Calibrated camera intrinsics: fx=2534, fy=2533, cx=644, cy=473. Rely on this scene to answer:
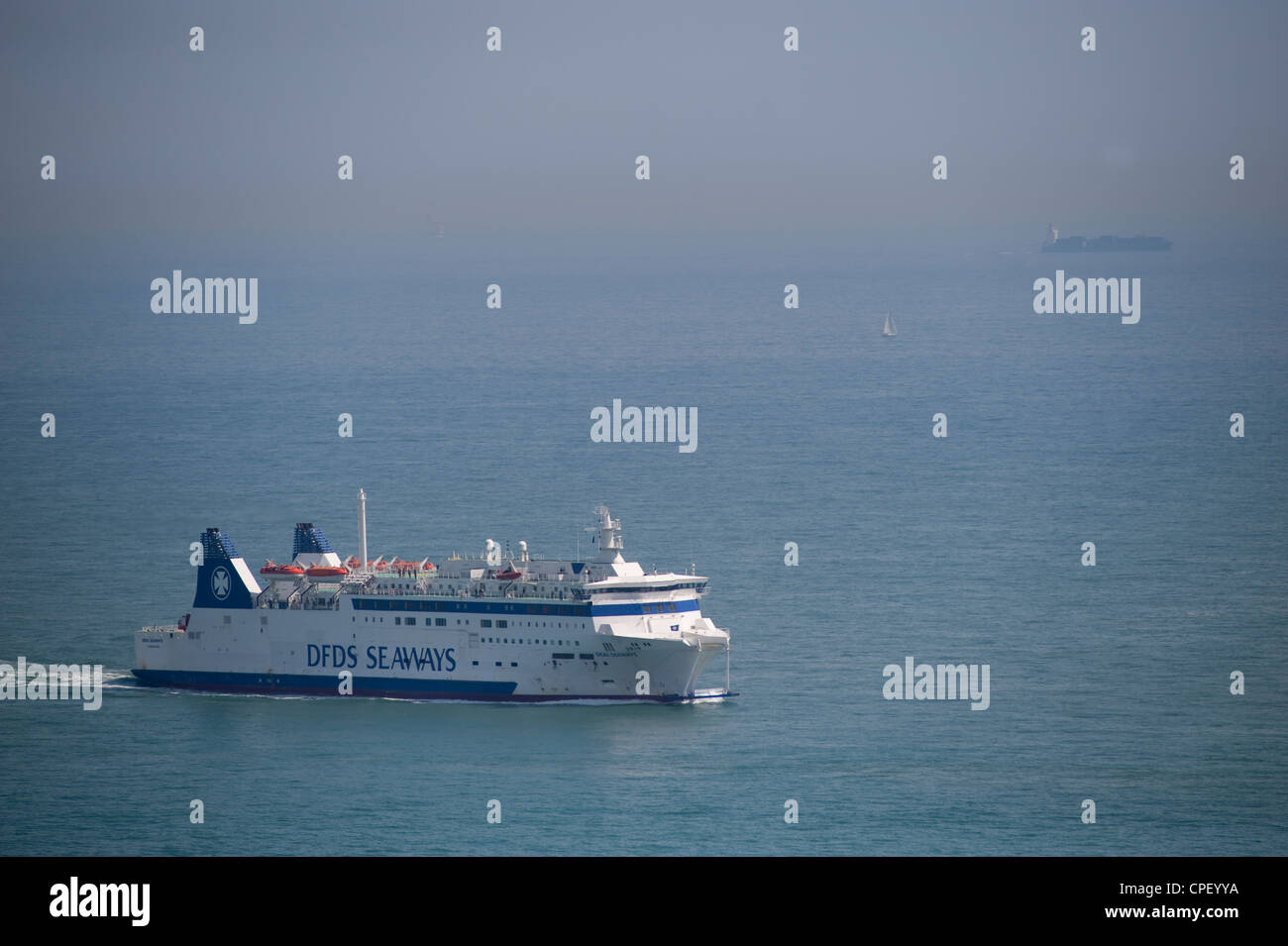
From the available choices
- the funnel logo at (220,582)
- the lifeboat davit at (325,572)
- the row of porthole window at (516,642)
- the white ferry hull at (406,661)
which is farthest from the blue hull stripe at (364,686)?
the lifeboat davit at (325,572)

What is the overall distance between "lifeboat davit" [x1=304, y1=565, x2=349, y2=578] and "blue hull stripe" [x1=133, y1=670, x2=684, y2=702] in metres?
4.34

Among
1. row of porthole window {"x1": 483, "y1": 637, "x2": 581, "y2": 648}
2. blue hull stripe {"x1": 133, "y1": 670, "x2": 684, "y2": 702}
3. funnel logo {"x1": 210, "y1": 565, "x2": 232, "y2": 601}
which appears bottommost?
blue hull stripe {"x1": 133, "y1": 670, "x2": 684, "y2": 702}

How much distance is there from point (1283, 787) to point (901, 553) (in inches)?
1652

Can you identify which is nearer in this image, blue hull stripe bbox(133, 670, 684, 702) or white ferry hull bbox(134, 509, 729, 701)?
white ferry hull bbox(134, 509, 729, 701)

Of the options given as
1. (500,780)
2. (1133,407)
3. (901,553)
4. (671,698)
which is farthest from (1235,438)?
(500,780)

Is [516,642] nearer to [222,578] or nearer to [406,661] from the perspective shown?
[406,661]

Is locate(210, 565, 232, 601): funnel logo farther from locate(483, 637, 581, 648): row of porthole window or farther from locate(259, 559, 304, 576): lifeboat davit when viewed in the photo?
locate(483, 637, 581, 648): row of porthole window

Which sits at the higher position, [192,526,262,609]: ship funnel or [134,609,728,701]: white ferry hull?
[192,526,262,609]: ship funnel

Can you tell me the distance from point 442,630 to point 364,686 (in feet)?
14.0

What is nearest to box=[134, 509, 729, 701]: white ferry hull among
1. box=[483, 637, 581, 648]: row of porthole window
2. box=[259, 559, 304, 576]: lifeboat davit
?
box=[483, 637, 581, 648]: row of porthole window

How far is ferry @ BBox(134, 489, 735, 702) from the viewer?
102000 mm

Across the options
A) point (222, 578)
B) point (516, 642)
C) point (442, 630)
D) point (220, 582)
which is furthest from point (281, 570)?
point (516, 642)

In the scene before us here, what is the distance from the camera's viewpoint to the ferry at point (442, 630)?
335 ft

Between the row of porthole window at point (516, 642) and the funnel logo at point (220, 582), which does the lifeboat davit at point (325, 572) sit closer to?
the funnel logo at point (220, 582)
